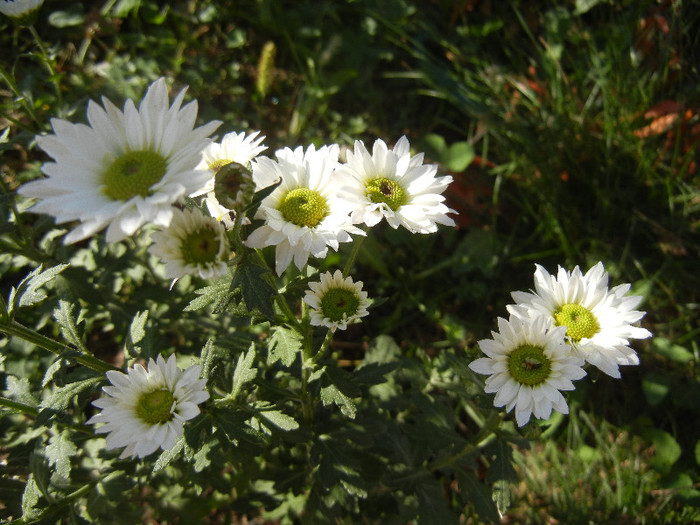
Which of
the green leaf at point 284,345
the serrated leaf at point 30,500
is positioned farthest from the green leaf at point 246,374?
the serrated leaf at point 30,500

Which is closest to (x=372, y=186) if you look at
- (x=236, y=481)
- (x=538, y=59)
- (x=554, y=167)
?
(x=236, y=481)

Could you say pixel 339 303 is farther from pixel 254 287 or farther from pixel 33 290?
pixel 33 290

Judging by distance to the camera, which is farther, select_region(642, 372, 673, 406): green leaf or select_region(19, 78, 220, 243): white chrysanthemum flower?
select_region(642, 372, 673, 406): green leaf

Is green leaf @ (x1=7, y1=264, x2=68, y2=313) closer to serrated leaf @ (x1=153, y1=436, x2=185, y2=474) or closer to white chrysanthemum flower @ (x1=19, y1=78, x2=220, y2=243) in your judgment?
white chrysanthemum flower @ (x1=19, y1=78, x2=220, y2=243)

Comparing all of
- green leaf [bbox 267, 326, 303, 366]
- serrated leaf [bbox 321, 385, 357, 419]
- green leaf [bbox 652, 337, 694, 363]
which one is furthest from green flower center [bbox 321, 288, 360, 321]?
green leaf [bbox 652, 337, 694, 363]

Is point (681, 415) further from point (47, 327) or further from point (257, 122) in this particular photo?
point (47, 327)

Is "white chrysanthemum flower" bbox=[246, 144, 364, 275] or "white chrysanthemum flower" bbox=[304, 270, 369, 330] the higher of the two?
"white chrysanthemum flower" bbox=[246, 144, 364, 275]

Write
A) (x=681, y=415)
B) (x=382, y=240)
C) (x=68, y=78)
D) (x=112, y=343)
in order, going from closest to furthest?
(x=681, y=415), (x=112, y=343), (x=382, y=240), (x=68, y=78)
